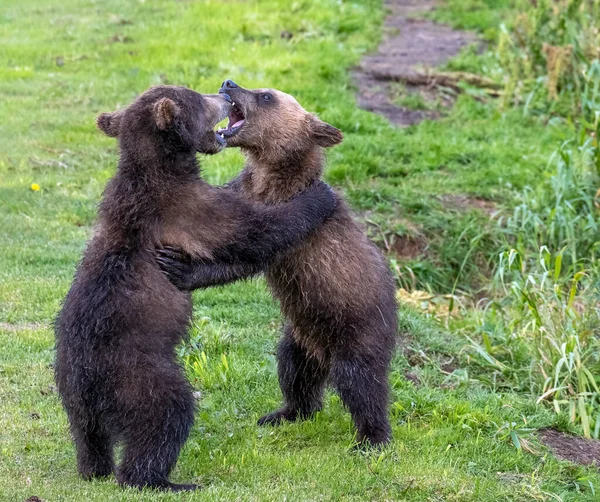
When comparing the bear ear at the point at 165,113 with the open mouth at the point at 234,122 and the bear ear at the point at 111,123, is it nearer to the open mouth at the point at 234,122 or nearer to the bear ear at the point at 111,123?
the bear ear at the point at 111,123

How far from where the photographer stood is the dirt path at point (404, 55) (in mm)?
13336

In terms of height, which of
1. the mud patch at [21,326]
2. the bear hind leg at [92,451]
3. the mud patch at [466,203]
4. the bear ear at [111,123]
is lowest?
the mud patch at [466,203]

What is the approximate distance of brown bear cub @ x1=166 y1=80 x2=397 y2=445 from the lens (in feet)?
19.0

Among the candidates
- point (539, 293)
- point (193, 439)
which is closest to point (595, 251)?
point (539, 293)

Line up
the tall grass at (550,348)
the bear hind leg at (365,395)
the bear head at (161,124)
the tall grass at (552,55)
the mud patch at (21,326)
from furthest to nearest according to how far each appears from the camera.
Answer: the tall grass at (552,55)
the mud patch at (21,326)
the tall grass at (550,348)
the bear hind leg at (365,395)
the bear head at (161,124)

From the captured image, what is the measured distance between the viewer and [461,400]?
22.0ft

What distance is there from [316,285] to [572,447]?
200cm

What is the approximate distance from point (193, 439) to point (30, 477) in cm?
106

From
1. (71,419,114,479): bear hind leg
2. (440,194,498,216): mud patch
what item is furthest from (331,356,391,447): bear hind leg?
(440,194,498,216): mud patch

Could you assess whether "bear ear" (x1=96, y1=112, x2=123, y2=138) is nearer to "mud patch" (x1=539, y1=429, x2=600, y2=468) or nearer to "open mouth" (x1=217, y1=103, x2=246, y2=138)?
"open mouth" (x1=217, y1=103, x2=246, y2=138)

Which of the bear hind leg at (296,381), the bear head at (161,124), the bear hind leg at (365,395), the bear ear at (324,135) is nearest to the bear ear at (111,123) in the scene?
the bear head at (161,124)

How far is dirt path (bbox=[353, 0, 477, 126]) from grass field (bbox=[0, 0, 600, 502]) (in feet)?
1.17

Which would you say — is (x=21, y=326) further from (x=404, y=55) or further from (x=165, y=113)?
(x=404, y=55)

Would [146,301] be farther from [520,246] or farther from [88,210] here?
[88,210]
